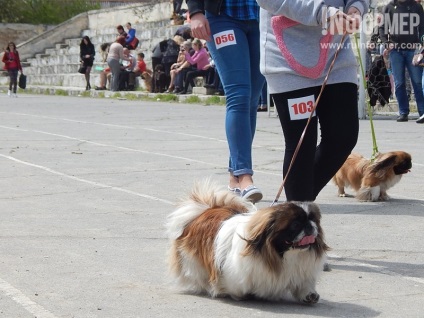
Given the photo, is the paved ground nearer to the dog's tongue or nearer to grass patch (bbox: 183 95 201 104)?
the dog's tongue

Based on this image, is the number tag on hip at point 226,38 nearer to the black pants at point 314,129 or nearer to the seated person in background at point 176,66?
the black pants at point 314,129

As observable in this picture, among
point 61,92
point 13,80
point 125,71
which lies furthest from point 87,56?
point 125,71

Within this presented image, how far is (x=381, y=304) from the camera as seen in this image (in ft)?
14.6

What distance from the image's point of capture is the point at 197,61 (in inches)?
965

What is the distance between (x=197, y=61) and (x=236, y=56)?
1799 cm

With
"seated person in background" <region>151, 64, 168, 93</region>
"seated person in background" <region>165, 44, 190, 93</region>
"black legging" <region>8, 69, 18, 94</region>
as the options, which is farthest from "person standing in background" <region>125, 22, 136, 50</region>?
"seated person in background" <region>165, 44, 190, 93</region>

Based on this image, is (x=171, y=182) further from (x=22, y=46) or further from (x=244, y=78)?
(x=22, y=46)

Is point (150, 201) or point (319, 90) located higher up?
point (319, 90)

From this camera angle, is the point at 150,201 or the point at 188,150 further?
the point at 188,150

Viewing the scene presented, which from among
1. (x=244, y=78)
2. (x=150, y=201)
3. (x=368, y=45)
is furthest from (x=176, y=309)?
(x=368, y=45)

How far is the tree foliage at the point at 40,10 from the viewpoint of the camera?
1833 inches

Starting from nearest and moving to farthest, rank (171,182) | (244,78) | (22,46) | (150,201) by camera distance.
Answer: (244,78) → (150,201) → (171,182) → (22,46)

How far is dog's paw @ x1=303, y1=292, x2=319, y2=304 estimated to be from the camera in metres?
4.35

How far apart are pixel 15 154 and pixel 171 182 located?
3.04 meters
